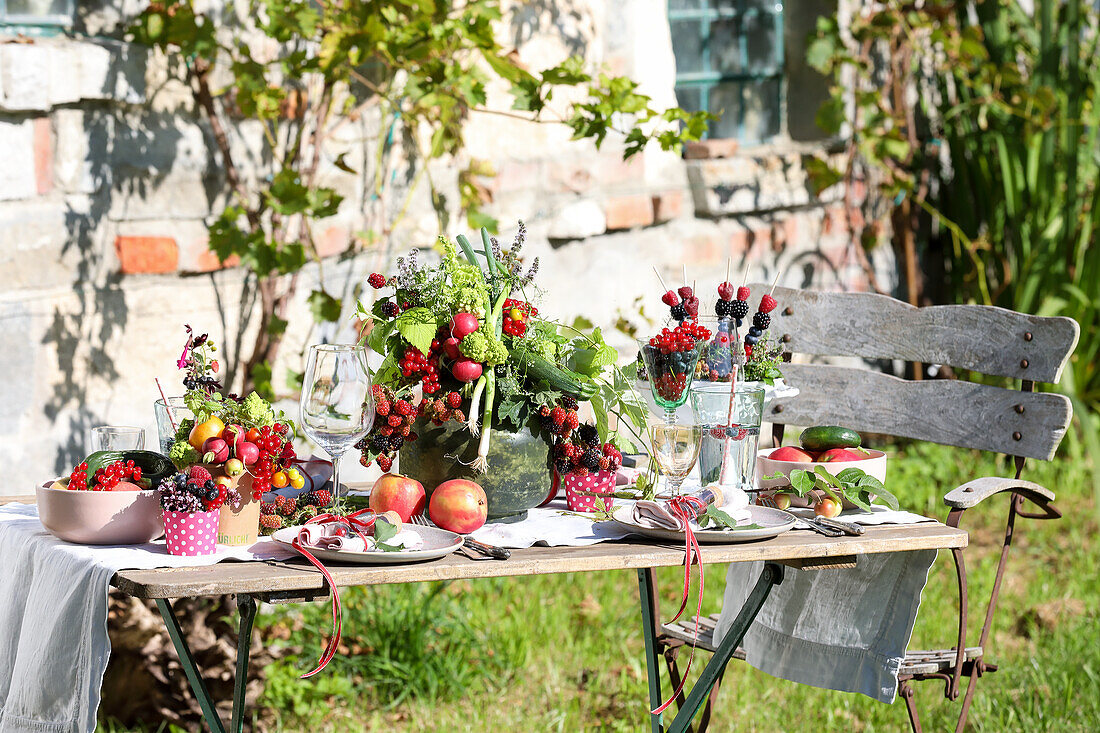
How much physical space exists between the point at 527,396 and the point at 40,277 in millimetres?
1519

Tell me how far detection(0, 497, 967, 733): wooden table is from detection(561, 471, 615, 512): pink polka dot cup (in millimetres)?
198

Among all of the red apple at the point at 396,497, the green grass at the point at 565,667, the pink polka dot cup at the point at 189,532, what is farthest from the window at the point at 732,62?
the pink polka dot cup at the point at 189,532

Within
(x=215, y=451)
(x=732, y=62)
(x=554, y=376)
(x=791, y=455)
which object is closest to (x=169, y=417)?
(x=215, y=451)

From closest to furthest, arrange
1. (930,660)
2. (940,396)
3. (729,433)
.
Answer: (729,433), (930,660), (940,396)

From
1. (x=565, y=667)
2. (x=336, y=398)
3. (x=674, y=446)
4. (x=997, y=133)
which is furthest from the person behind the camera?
(x=997, y=133)

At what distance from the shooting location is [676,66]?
4.50 metres

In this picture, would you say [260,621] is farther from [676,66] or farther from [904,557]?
[676,66]

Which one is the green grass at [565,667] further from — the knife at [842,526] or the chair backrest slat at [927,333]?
the knife at [842,526]

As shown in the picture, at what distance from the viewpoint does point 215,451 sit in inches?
63.2

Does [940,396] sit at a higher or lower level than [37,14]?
lower

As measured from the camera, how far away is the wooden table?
1449mm

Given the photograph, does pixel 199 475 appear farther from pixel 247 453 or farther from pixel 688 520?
pixel 688 520

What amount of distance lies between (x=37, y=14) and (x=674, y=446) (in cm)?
198

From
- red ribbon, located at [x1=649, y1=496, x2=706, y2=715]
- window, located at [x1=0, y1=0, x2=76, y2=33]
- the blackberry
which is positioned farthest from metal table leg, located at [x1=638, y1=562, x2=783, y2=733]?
window, located at [x1=0, y1=0, x2=76, y2=33]
